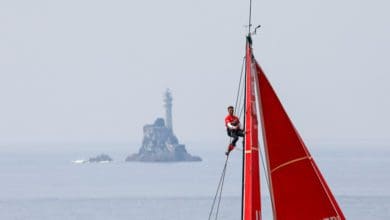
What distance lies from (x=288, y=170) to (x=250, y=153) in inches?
44.7

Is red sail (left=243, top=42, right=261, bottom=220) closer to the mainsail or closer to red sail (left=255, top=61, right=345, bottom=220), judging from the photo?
the mainsail

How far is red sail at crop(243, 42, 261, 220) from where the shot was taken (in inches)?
966

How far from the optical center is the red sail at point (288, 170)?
25.5 meters

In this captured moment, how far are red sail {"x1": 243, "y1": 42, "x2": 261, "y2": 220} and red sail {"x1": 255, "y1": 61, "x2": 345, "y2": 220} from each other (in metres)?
0.58

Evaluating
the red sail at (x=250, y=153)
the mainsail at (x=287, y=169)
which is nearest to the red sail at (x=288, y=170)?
the mainsail at (x=287, y=169)

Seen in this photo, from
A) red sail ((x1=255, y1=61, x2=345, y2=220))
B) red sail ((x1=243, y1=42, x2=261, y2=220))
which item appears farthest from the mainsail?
red sail ((x1=243, y1=42, x2=261, y2=220))

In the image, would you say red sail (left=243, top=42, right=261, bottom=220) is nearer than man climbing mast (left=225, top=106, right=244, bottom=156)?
Yes

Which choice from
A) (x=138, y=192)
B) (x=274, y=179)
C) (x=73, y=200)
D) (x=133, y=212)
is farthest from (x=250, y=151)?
(x=138, y=192)

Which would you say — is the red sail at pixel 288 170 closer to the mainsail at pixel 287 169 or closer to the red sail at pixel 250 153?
the mainsail at pixel 287 169

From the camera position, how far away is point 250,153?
972 inches

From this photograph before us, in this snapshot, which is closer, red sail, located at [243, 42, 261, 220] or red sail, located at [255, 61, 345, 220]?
red sail, located at [243, 42, 261, 220]

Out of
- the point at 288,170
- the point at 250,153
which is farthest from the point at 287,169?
the point at 250,153

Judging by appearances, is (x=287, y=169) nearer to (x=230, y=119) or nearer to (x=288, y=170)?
(x=288, y=170)

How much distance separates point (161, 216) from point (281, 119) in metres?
98.6
